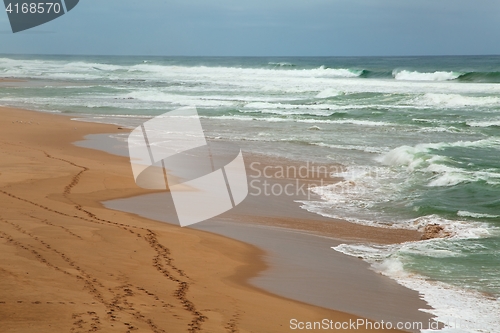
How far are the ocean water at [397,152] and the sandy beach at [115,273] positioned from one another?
89 cm

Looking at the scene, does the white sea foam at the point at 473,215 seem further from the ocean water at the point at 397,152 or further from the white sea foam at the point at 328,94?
the white sea foam at the point at 328,94

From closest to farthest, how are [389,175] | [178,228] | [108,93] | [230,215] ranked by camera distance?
[178,228] < [230,215] < [389,175] < [108,93]

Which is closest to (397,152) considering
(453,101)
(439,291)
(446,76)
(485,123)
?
(439,291)

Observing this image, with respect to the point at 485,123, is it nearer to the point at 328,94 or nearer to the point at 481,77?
the point at 328,94

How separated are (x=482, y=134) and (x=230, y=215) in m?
11.8

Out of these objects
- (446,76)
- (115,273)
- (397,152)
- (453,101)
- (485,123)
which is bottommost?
(485,123)

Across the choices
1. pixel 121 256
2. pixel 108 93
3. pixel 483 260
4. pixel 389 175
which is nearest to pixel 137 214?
pixel 121 256

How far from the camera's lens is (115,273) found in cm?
486

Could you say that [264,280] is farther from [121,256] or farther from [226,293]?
[121,256]

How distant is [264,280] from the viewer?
5.39 metres

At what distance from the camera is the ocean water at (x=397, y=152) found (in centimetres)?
579

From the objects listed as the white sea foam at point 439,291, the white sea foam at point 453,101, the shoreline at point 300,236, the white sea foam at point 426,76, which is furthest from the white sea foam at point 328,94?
the white sea foam at point 439,291

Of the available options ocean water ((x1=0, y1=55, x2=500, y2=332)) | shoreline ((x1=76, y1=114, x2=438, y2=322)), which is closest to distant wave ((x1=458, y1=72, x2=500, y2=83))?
ocean water ((x1=0, y1=55, x2=500, y2=332))

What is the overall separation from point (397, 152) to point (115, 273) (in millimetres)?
8739
